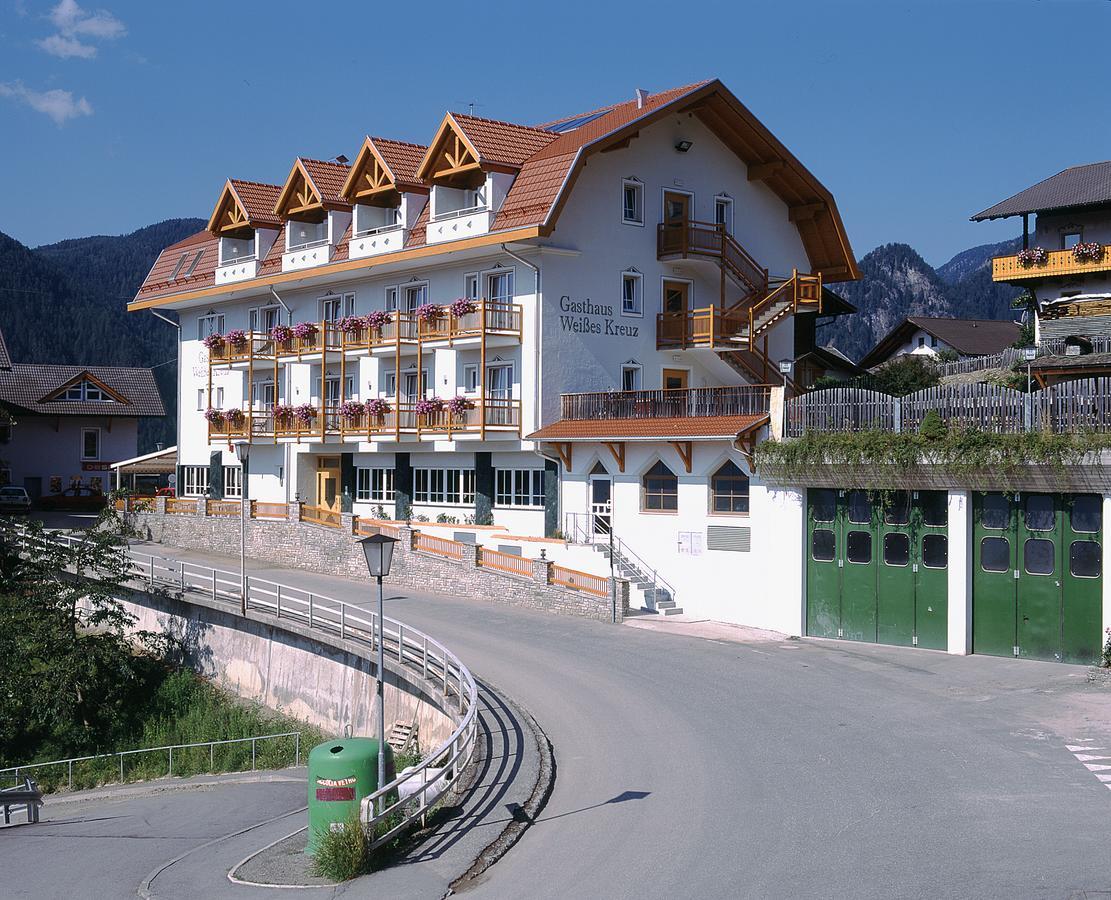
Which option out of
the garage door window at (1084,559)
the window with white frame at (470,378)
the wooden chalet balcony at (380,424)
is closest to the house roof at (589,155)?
the window with white frame at (470,378)

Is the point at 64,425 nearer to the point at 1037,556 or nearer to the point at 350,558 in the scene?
the point at 350,558

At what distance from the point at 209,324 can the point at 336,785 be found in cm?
3814

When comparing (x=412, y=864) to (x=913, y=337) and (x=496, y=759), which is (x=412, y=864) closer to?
(x=496, y=759)

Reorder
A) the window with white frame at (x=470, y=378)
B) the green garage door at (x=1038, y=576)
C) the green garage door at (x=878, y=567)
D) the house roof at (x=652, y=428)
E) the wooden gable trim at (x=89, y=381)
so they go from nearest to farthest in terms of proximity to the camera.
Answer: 1. the green garage door at (x=1038, y=576)
2. the green garage door at (x=878, y=567)
3. the house roof at (x=652, y=428)
4. the window with white frame at (x=470, y=378)
5. the wooden gable trim at (x=89, y=381)

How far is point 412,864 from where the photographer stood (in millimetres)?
11883

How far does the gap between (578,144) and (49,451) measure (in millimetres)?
39564

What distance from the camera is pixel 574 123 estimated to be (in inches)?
1563

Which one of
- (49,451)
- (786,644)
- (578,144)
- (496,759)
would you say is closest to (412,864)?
(496,759)

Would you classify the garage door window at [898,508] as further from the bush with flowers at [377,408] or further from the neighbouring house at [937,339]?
the neighbouring house at [937,339]

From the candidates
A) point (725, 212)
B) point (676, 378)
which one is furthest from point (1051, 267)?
point (676, 378)

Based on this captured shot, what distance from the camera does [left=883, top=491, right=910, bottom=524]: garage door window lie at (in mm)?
22906

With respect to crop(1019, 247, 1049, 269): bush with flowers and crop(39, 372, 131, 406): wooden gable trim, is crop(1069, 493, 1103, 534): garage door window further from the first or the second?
crop(39, 372, 131, 406): wooden gable trim

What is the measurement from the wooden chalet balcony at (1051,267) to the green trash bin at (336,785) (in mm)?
36402

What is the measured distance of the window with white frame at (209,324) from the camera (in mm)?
47281
